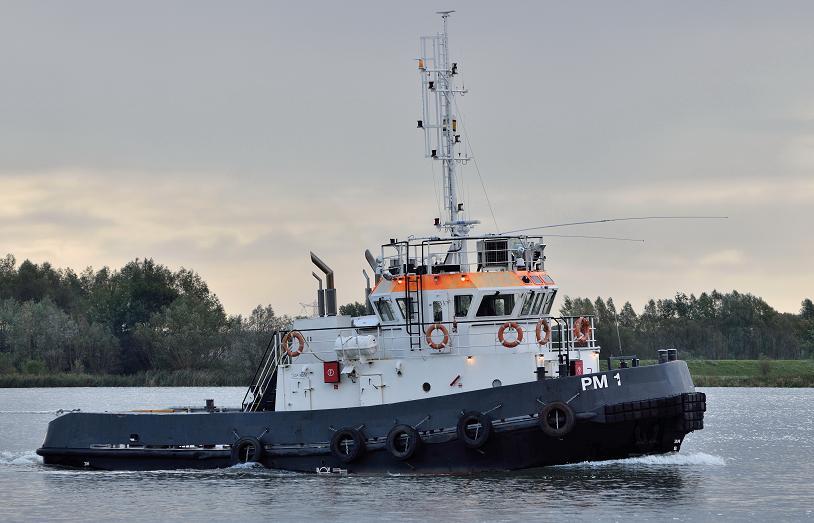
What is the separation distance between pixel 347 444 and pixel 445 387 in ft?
6.46

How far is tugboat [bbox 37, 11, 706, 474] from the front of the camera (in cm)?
2214

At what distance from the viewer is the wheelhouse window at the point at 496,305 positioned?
23344 mm

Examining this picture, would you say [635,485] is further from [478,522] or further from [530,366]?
[478,522]

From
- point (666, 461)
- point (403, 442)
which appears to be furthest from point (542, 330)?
point (666, 461)

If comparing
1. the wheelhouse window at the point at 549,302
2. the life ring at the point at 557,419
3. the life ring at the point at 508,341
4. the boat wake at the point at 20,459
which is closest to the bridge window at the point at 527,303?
the wheelhouse window at the point at 549,302

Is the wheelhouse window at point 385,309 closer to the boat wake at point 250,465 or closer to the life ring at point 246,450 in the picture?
the life ring at point 246,450

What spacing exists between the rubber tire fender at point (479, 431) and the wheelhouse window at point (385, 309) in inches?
103

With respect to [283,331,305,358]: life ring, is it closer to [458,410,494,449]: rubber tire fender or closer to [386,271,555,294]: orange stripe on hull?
[386,271,555,294]: orange stripe on hull

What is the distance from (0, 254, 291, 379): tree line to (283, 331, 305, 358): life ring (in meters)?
38.8

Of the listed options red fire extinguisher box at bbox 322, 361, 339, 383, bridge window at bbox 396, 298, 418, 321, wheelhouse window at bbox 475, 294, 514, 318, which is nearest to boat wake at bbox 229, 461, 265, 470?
red fire extinguisher box at bbox 322, 361, 339, 383

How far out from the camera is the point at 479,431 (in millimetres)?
22156

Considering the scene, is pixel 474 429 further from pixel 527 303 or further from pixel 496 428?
pixel 527 303

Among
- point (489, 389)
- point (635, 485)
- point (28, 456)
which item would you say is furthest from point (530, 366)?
point (28, 456)

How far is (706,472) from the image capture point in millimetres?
25031
